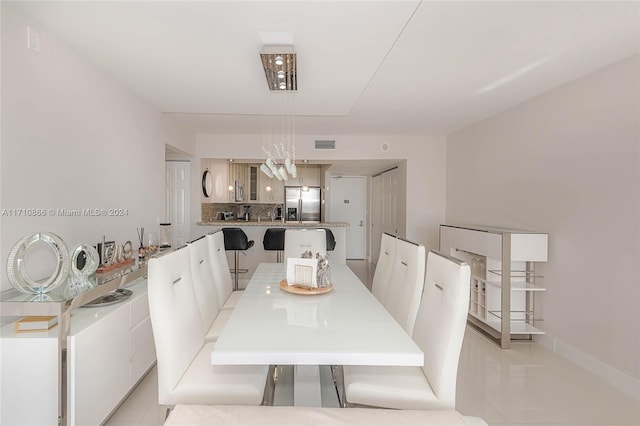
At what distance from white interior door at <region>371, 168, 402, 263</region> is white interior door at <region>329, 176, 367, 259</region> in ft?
1.58

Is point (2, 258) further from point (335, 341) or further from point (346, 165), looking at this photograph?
point (346, 165)

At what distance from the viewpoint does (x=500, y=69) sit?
105 inches

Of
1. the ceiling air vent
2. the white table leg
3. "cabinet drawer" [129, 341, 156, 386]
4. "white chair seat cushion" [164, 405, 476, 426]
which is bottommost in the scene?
"cabinet drawer" [129, 341, 156, 386]

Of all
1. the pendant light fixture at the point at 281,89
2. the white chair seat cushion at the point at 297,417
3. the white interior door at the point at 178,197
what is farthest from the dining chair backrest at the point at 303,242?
the white interior door at the point at 178,197

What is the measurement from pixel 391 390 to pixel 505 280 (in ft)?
7.51

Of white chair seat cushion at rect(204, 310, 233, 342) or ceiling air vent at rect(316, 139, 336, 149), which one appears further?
ceiling air vent at rect(316, 139, 336, 149)

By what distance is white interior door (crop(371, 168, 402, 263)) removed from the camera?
19.6 feet

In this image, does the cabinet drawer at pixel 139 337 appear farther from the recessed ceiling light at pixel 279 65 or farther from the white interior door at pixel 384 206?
the white interior door at pixel 384 206

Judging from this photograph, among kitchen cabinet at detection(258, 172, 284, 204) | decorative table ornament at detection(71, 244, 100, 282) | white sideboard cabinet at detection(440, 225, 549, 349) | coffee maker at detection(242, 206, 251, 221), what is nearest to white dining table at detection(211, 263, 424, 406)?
decorative table ornament at detection(71, 244, 100, 282)

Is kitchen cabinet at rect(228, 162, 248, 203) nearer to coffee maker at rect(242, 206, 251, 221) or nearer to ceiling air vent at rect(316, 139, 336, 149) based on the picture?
coffee maker at rect(242, 206, 251, 221)

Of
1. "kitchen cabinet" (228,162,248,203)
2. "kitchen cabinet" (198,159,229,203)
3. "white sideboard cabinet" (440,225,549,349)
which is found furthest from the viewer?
"kitchen cabinet" (228,162,248,203)

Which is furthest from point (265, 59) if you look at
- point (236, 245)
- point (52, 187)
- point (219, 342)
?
point (236, 245)

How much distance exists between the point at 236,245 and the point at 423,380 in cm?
345

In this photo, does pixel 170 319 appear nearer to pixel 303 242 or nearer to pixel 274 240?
pixel 303 242
